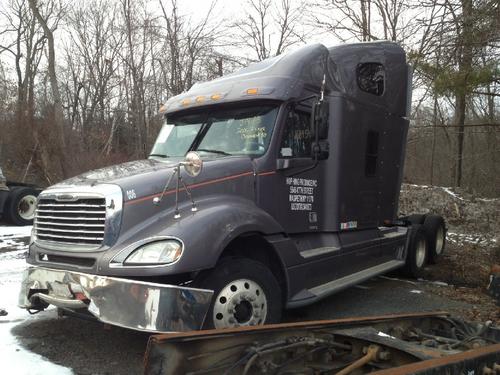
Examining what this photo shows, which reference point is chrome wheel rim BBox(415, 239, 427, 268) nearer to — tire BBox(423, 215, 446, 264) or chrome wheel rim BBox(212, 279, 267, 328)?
tire BBox(423, 215, 446, 264)

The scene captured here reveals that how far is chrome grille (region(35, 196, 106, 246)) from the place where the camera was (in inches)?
173

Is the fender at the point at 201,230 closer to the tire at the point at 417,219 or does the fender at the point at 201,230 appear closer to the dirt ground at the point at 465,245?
the dirt ground at the point at 465,245

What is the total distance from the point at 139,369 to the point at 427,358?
8.05 feet

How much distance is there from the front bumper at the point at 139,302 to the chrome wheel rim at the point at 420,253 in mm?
5451

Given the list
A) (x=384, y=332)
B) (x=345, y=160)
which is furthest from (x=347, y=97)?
(x=384, y=332)

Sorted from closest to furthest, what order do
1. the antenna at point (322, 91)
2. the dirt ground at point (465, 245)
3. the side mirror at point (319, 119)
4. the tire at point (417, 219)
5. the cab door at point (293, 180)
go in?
the cab door at point (293, 180), the side mirror at point (319, 119), the antenna at point (322, 91), the dirt ground at point (465, 245), the tire at point (417, 219)

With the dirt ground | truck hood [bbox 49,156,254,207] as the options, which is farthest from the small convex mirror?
the dirt ground

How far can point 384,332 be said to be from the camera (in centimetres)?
418

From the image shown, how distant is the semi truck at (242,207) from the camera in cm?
407

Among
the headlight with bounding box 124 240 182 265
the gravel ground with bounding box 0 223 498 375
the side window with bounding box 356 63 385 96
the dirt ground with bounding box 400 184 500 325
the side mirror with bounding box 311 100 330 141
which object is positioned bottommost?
the gravel ground with bounding box 0 223 498 375

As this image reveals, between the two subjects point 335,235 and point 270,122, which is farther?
point 335,235

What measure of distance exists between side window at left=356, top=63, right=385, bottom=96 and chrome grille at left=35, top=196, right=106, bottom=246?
419 centimetres

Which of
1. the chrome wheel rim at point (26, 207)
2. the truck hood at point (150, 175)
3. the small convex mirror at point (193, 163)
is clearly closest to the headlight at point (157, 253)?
the truck hood at point (150, 175)

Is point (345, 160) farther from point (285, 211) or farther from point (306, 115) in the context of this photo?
point (285, 211)
